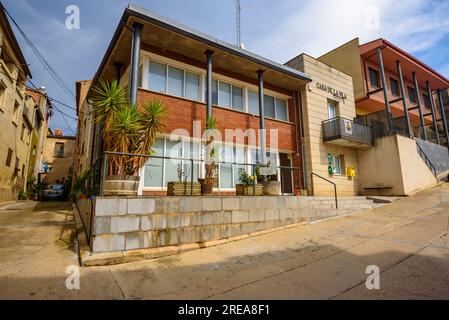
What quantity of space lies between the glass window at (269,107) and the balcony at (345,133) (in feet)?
9.37

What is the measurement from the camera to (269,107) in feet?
43.0

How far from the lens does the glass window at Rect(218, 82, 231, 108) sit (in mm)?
11383

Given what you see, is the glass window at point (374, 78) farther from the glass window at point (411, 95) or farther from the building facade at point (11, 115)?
the building facade at point (11, 115)

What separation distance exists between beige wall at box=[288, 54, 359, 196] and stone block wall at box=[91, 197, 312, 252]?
19.2 feet

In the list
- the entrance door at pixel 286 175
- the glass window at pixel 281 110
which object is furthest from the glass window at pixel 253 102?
the entrance door at pixel 286 175

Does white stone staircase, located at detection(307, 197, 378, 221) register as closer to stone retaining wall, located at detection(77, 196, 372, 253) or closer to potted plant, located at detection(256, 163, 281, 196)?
stone retaining wall, located at detection(77, 196, 372, 253)

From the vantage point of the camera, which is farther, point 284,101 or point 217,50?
point 284,101

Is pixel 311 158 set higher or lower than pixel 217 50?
lower

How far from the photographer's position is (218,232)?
651cm

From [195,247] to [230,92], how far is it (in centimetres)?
773

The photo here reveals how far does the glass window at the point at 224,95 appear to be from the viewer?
11383 millimetres

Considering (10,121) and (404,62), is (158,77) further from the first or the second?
(404,62)
